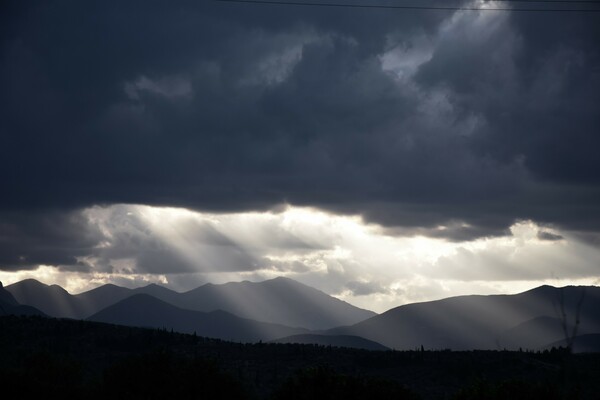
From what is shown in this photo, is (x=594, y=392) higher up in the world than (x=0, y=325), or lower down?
lower down

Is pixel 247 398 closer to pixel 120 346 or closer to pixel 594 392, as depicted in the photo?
pixel 594 392

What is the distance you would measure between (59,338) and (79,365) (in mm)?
69472

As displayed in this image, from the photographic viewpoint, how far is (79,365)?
114375 millimetres

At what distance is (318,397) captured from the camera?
66438mm

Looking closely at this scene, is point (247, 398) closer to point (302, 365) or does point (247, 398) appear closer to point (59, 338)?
point (302, 365)

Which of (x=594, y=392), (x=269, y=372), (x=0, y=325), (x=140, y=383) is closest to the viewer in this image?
(x=140, y=383)

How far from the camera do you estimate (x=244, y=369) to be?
147m

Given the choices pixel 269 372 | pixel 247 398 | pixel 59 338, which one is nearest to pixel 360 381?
pixel 247 398

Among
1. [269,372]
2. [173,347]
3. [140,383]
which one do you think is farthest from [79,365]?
[173,347]

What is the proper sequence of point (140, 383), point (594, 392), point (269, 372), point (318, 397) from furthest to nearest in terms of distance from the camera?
point (269, 372) → point (594, 392) → point (140, 383) → point (318, 397)

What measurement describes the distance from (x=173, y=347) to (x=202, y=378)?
8873cm

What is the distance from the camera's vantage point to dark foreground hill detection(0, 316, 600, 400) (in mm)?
69250

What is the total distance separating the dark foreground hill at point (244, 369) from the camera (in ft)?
227

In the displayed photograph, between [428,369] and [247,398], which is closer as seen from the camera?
[247,398]
